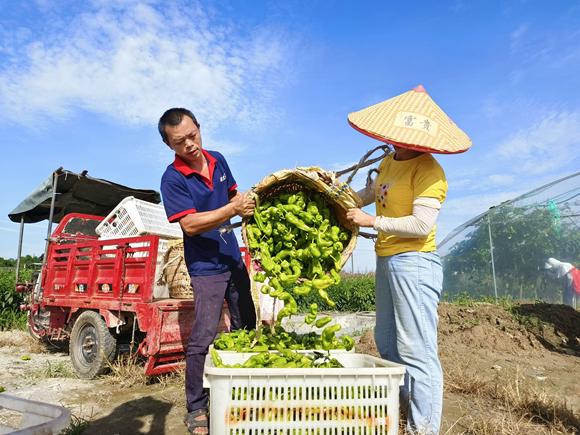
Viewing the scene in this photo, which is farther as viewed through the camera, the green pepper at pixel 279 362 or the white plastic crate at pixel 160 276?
the white plastic crate at pixel 160 276

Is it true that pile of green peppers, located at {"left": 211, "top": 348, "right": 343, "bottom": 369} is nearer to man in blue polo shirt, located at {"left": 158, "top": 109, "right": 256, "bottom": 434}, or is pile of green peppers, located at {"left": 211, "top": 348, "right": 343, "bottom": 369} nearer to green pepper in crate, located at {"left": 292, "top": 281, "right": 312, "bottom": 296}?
green pepper in crate, located at {"left": 292, "top": 281, "right": 312, "bottom": 296}

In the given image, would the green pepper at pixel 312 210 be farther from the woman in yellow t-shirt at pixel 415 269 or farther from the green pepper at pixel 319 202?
the woman in yellow t-shirt at pixel 415 269

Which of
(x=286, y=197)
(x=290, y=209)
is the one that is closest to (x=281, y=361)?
(x=290, y=209)

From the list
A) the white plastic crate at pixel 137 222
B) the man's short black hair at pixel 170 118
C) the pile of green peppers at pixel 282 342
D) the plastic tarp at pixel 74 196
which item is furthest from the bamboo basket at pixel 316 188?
the plastic tarp at pixel 74 196

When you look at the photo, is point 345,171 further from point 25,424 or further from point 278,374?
point 25,424

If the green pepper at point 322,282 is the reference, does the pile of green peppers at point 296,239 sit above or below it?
above

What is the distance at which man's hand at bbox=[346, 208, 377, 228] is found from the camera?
2.61 meters

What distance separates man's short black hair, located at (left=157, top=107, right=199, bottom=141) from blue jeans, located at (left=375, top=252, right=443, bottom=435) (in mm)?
1998

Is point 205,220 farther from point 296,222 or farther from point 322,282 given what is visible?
point 322,282

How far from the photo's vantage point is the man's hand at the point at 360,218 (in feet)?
8.57

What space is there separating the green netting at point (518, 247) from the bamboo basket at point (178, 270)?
28.3 ft

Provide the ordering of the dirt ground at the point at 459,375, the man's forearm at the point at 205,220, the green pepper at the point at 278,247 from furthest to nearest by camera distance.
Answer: the dirt ground at the point at 459,375, the man's forearm at the point at 205,220, the green pepper at the point at 278,247

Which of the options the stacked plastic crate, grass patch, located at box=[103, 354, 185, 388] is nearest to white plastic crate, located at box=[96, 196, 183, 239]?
the stacked plastic crate

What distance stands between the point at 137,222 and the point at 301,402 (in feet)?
14.2
